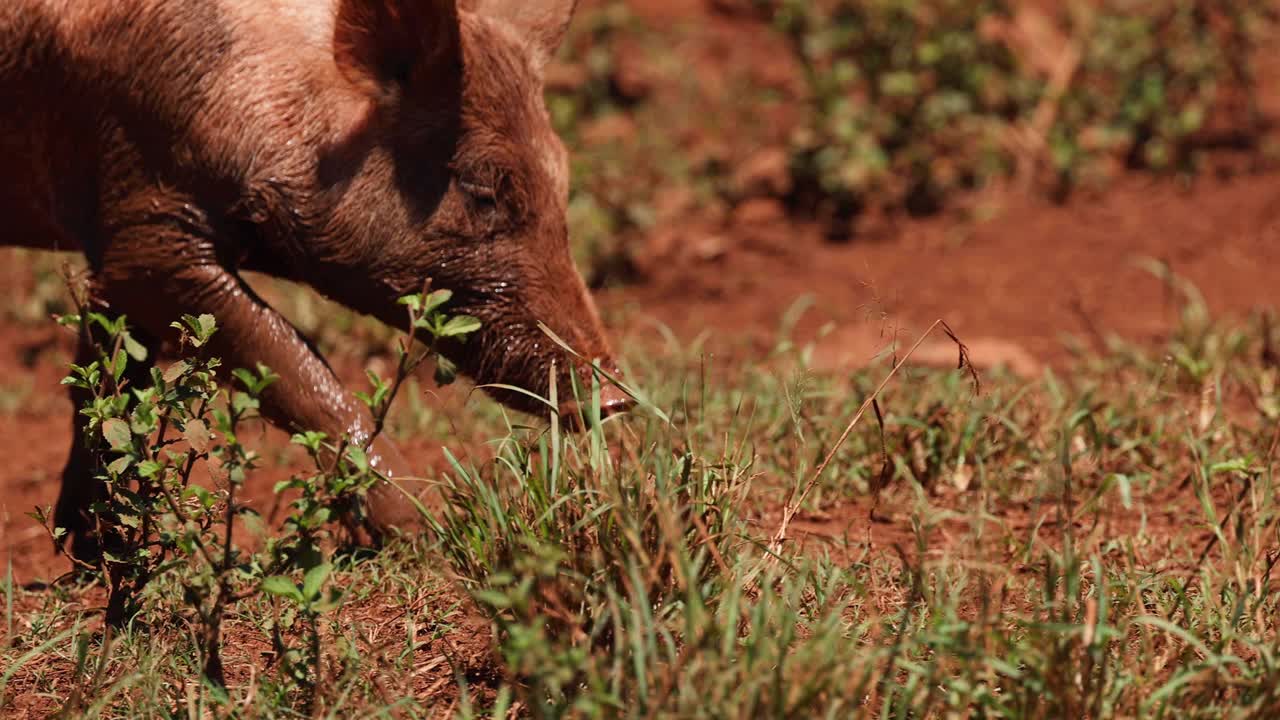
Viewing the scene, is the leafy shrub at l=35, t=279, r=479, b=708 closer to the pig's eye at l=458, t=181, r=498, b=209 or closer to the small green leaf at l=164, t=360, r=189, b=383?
the small green leaf at l=164, t=360, r=189, b=383

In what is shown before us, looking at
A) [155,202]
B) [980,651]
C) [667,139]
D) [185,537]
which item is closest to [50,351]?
Answer: [155,202]

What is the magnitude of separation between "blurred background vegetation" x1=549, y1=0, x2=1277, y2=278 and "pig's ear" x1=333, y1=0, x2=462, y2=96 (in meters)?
3.23

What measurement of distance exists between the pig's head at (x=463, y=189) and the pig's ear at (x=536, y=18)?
0.17 meters

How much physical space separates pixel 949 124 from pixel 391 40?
4428 mm

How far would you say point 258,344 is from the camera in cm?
381

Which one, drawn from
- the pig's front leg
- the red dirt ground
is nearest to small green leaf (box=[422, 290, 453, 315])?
the pig's front leg

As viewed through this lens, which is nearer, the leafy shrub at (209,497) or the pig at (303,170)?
the leafy shrub at (209,497)

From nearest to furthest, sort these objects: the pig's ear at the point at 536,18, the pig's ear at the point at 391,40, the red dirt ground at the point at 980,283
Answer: the pig's ear at the point at 391,40 < the pig's ear at the point at 536,18 < the red dirt ground at the point at 980,283

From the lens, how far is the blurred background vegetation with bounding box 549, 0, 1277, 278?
7395 mm

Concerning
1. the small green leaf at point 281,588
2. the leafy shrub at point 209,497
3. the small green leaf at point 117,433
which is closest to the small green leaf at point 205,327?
the leafy shrub at point 209,497

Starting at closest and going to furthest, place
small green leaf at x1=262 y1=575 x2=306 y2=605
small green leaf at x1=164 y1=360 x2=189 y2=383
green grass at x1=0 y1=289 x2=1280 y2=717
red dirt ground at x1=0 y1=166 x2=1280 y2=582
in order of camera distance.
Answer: green grass at x1=0 y1=289 x2=1280 y2=717
small green leaf at x1=262 y1=575 x2=306 y2=605
small green leaf at x1=164 y1=360 x2=189 y2=383
red dirt ground at x1=0 y1=166 x2=1280 y2=582

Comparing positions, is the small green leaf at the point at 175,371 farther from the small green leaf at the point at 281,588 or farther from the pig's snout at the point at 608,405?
the pig's snout at the point at 608,405

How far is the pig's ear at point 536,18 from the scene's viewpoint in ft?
14.0

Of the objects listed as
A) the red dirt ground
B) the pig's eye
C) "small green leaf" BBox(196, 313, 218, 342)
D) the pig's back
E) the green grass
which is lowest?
the red dirt ground
